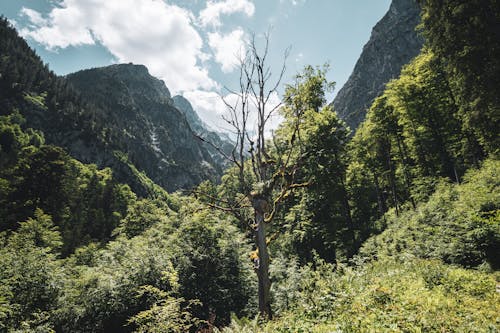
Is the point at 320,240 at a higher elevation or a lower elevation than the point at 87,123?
lower

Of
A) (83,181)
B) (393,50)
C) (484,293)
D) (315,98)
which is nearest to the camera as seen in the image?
(484,293)

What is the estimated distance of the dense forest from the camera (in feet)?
21.2

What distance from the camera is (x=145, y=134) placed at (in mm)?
161250

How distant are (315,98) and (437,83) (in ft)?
40.2

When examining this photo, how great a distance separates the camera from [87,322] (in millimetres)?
10211

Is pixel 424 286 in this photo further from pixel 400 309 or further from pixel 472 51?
pixel 472 51

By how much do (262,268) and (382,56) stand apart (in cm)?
15143

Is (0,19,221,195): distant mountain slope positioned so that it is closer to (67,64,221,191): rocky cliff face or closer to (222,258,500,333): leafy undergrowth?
(67,64,221,191): rocky cliff face

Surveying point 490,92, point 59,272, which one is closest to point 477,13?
point 490,92

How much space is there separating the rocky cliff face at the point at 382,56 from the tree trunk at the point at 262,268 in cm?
11229

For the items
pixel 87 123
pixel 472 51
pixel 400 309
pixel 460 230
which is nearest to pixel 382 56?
pixel 87 123

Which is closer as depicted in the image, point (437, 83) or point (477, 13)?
point (477, 13)

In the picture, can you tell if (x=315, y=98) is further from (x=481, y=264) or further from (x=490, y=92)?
(x=481, y=264)

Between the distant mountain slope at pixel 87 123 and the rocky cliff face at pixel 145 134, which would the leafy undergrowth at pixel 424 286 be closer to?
the distant mountain slope at pixel 87 123
